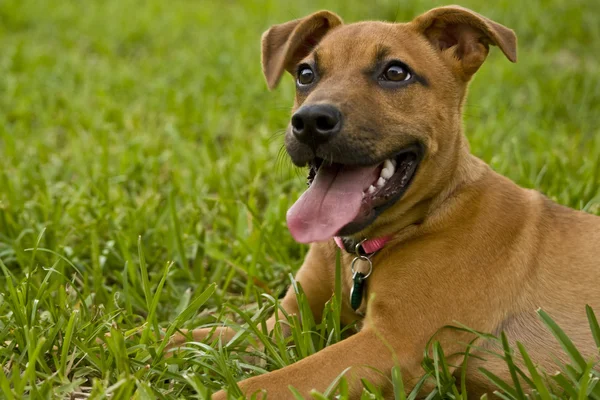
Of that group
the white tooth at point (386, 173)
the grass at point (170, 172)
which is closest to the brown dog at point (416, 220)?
the white tooth at point (386, 173)

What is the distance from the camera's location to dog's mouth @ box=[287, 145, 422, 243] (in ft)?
10.8

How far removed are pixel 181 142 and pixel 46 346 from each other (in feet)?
10.5

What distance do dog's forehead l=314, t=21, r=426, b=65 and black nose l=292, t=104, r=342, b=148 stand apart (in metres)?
0.50

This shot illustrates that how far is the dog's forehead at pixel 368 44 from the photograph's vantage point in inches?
141

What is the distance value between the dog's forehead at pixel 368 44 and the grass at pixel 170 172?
644mm

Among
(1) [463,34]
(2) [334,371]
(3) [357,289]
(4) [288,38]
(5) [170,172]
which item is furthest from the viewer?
(5) [170,172]

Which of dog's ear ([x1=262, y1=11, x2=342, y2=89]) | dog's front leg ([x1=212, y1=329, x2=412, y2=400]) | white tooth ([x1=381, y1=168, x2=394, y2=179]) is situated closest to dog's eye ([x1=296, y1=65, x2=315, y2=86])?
dog's ear ([x1=262, y1=11, x2=342, y2=89])

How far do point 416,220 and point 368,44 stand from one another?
0.88 m

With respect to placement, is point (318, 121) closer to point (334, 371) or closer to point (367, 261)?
point (367, 261)

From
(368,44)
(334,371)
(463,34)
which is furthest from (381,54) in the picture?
(334,371)

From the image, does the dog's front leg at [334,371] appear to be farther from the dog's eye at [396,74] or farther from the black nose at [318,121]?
the dog's eye at [396,74]

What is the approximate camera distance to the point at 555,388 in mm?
3031

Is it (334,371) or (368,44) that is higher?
(368,44)

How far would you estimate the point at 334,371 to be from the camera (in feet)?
9.92
